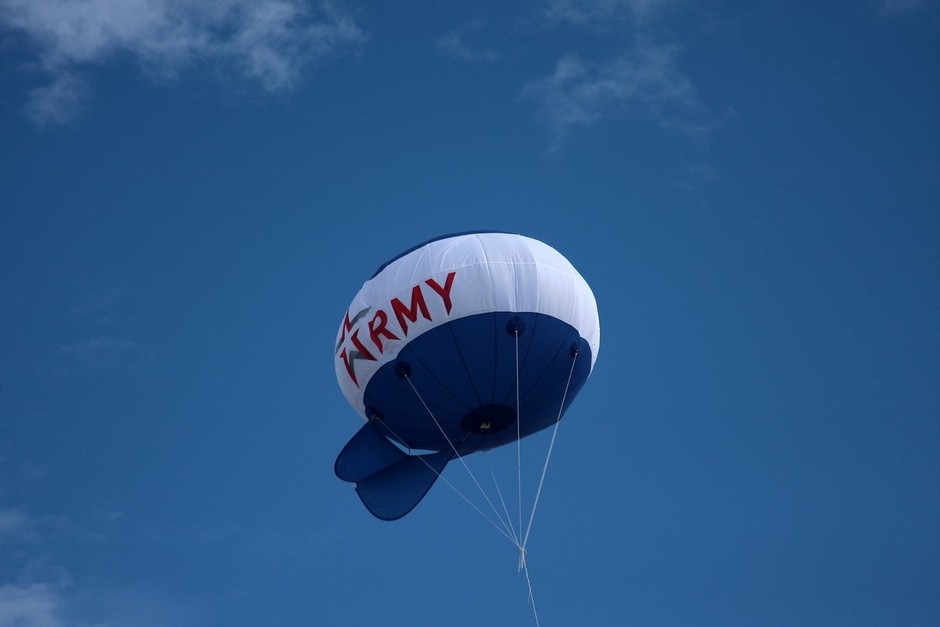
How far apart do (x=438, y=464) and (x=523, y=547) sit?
3.68 metres

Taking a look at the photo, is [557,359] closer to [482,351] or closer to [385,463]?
[482,351]

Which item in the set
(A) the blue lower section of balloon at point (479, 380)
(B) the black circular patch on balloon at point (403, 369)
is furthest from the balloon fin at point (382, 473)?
(B) the black circular patch on balloon at point (403, 369)

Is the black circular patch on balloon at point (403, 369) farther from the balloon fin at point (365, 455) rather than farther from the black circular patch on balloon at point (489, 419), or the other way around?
the balloon fin at point (365, 455)

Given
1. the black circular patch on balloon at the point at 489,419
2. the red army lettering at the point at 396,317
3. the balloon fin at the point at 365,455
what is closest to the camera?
the red army lettering at the point at 396,317

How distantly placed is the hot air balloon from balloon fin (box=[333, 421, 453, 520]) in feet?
0.08

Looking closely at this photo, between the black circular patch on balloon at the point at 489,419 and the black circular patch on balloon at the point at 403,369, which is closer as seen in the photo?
the black circular patch on balloon at the point at 403,369

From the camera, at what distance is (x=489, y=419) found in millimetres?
31844

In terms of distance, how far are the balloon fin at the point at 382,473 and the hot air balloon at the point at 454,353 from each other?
0.02m

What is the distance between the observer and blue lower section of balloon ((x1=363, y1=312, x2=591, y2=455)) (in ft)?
99.8

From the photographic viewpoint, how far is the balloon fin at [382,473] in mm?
32406

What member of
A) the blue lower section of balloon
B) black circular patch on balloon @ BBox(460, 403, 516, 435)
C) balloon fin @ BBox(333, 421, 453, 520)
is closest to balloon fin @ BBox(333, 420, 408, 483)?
balloon fin @ BBox(333, 421, 453, 520)

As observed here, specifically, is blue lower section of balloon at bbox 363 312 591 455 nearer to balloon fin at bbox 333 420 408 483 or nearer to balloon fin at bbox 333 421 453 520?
balloon fin at bbox 333 420 408 483

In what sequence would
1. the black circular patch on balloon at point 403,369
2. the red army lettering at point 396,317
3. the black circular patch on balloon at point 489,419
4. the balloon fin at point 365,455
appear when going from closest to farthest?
1. the red army lettering at point 396,317
2. the black circular patch on balloon at point 403,369
3. the black circular patch on balloon at point 489,419
4. the balloon fin at point 365,455

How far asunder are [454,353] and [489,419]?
7.49 feet
